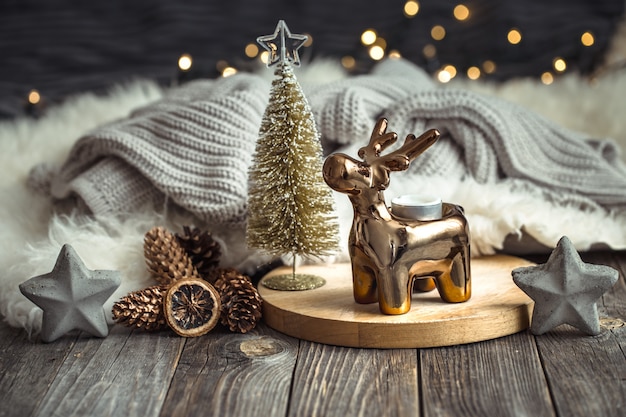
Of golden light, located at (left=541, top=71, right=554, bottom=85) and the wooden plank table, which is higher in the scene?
golden light, located at (left=541, top=71, right=554, bottom=85)

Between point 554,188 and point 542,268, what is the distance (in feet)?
1.50

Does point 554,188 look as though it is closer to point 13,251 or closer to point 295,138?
point 295,138

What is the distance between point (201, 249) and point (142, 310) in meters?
0.19

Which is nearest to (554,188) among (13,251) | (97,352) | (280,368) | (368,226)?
(368,226)

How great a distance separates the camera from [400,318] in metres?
1.12

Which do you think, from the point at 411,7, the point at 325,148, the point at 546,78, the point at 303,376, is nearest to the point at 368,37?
the point at 411,7

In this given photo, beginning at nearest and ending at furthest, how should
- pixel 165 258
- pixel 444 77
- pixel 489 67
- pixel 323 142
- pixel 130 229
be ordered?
pixel 165 258, pixel 130 229, pixel 323 142, pixel 444 77, pixel 489 67

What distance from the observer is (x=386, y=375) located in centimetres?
105

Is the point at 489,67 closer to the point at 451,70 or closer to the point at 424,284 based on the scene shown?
the point at 451,70

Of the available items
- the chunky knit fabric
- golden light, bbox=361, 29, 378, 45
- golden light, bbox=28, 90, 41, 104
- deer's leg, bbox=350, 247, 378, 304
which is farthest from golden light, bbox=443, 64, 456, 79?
deer's leg, bbox=350, 247, 378, 304

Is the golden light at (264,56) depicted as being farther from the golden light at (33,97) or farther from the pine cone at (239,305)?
the pine cone at (239,305)

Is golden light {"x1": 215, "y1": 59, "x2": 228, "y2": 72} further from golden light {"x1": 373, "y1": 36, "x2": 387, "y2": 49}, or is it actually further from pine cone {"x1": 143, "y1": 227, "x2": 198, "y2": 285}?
pine cone {"x1": 143, "y1": 227, "x2": 198, "y2": 285}

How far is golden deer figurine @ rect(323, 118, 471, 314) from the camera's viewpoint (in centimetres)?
111

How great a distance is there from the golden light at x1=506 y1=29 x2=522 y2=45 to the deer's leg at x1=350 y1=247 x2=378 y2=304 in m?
1.61
